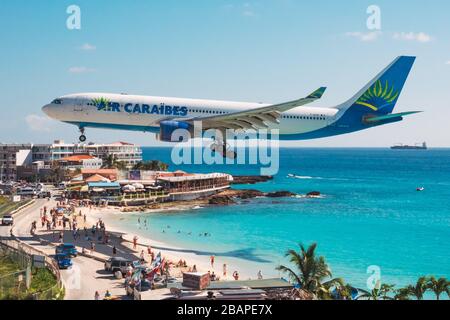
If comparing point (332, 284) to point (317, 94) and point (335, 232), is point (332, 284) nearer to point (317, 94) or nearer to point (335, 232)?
point (317, 94)

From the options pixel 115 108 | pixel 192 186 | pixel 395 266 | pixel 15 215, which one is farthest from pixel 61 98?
pixel 192 186

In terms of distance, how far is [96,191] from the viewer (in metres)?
88.0

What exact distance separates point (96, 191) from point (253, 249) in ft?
134

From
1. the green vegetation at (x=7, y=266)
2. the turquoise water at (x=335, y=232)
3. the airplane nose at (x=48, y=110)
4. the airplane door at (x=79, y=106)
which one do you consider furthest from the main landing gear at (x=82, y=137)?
the turquoise water at (x=335, y=232)

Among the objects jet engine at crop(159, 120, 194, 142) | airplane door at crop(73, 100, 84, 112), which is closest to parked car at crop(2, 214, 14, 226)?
airplane door at crop(73, 100, 84, 112)

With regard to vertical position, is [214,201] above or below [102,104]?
below

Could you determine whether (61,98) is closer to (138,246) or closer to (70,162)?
(138,246)

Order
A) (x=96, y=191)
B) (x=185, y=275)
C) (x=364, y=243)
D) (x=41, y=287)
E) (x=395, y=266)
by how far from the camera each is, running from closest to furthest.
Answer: (x=41, y=287) < (x=185, y=275) < (x=395, y=266) < (x=364, y=243) < (x=96, y=191)

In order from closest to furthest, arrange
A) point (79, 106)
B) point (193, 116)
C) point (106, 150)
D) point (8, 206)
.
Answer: point (79, 106) < point (193, 116) < point (8, 206) < point (106, 150)

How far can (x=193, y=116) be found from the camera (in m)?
47.3

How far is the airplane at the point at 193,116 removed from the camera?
46000mm

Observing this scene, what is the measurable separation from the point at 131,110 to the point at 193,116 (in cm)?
577

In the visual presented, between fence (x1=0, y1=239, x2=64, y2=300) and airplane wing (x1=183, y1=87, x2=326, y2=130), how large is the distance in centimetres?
1932

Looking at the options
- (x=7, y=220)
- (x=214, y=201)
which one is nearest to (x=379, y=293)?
(x=7, y=220)
